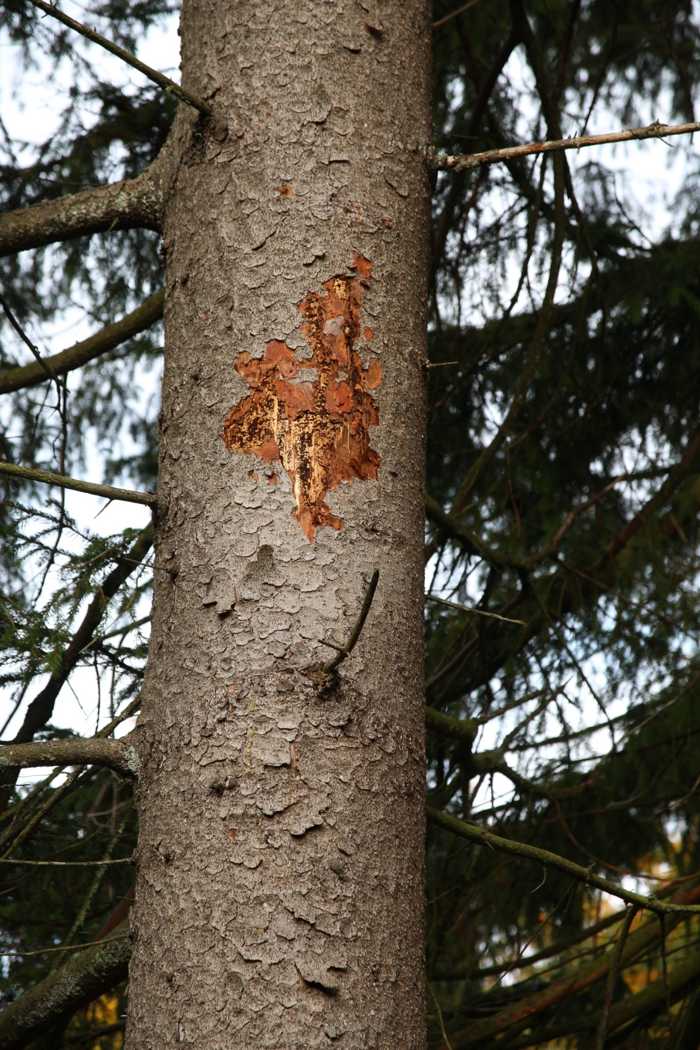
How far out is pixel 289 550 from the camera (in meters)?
1.48

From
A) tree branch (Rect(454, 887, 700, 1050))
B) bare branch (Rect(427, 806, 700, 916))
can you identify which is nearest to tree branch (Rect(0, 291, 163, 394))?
bare branch (Rect(427, 806, 700, 916))

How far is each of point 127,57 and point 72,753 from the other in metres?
0.93

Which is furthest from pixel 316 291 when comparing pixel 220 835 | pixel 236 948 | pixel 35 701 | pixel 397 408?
pixel 35 701

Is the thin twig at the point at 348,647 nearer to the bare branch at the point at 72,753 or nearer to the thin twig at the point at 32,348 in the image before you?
the bare branch at the point at 72,753

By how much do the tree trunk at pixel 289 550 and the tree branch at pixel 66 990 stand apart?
306 millimetres

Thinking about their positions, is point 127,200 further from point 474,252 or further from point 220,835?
point 474,252

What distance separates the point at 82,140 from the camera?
3439mm

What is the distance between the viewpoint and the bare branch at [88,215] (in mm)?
1831

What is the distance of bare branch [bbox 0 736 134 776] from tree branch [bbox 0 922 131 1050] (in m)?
0.33

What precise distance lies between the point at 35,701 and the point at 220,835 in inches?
36.4

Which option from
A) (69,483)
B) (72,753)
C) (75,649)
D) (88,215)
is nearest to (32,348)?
(88,215)

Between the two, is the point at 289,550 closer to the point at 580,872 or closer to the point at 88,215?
the point at 580,872

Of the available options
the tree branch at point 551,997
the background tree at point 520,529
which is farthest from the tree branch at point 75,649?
the tree branch at point 551,997

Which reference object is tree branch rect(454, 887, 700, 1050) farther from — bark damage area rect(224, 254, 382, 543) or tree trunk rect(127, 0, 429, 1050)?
bark damage area rect(224, 254, 382, 543)
